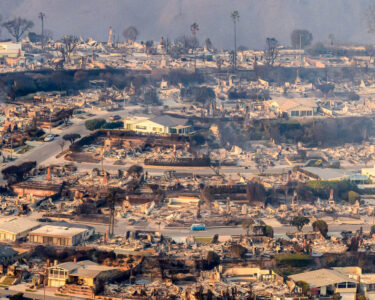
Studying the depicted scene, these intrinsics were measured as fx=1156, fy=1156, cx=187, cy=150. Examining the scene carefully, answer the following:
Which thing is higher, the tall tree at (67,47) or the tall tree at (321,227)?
the tall tree at (67,47)

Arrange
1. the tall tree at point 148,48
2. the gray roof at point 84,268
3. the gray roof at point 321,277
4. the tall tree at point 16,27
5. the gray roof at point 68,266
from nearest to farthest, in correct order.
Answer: the gray roof at point 321,277
the gray roof at point 84,268
the gray roof at point 68,266
the tall tree at point 148,48
the tall tree at point 16,27

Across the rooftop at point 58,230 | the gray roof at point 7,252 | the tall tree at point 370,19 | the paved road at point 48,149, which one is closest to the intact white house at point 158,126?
the paved road at point 48,149

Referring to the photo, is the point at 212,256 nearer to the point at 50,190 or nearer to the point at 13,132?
the point at 50,190

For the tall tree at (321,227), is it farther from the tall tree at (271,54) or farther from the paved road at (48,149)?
the tall tree at (271,54)

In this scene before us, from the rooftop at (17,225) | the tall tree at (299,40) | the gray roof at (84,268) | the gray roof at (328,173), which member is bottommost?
the gray roof at (84,268)

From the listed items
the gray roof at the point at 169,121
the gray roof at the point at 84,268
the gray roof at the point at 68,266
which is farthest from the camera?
the gray roof at the point at 169,121

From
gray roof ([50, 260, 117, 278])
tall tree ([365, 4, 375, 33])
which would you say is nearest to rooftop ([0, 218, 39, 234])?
gray roof ([50, 260, 117, 278])

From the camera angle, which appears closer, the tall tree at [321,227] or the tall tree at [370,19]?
the tall tree at [321,227]

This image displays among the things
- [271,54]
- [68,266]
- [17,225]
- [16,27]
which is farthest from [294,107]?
[16,27]
